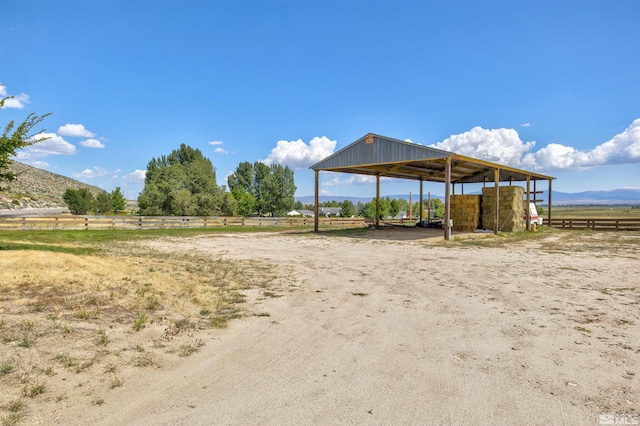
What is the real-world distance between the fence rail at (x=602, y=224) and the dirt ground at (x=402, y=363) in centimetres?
2532

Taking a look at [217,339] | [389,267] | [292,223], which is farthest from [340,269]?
[292,223]

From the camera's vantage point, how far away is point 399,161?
19031 millimetres

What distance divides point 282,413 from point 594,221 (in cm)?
3359

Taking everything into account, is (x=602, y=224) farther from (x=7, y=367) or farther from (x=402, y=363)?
(x=7, y=367)

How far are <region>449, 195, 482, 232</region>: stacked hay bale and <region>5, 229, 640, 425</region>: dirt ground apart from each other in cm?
1645

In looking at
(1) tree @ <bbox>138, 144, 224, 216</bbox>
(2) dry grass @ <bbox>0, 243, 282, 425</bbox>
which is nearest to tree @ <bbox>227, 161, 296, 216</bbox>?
(1) tree @ <bbox>138, 144, 224, 216</bbox>

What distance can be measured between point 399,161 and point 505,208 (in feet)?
31.1

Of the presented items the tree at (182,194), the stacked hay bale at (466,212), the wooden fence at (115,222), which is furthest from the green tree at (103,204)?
the stacked hay bale at (466,212)

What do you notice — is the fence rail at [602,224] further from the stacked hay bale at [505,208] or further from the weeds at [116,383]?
the weeds at [116,383]

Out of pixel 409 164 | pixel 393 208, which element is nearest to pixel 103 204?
pixel 409 164

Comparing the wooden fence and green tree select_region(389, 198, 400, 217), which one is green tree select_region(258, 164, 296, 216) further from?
green tree select_region(389, 198, 400, 217)

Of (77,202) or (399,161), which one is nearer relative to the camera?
(399,161)

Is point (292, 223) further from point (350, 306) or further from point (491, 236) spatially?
point (350, 306)

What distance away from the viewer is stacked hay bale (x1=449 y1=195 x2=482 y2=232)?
78.1 feet
